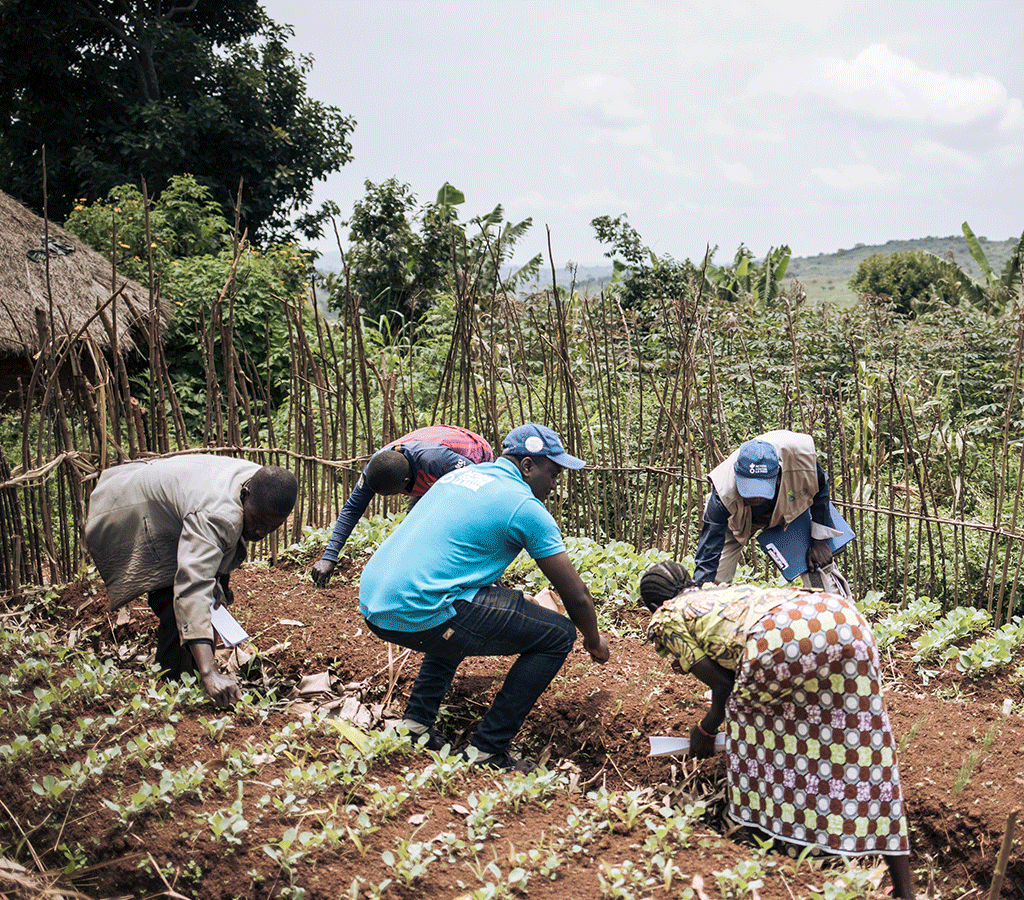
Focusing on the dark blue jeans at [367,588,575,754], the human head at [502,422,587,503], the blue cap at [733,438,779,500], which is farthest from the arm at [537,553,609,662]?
the blue cap at [733,438,779,500]

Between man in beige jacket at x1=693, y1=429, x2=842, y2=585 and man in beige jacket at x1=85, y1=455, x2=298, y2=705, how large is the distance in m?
1.71

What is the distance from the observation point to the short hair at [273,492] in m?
3.09

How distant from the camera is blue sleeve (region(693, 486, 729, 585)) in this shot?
3.47 m

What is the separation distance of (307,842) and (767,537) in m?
2.23


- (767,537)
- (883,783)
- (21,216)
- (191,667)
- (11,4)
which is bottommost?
(883,783)

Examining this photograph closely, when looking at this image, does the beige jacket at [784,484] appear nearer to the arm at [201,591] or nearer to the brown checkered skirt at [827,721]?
the brown checkered skirt at [827,721]

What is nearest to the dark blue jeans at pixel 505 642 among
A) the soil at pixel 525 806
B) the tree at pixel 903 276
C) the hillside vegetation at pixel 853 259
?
the soil at pixel 525 806

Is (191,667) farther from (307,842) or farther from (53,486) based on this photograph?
(53,486)

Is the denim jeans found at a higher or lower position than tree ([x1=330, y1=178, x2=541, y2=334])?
lower

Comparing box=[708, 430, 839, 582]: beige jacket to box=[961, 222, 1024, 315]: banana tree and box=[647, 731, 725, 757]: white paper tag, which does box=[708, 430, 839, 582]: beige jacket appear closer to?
box=[647, 731, 725, 757]: white paper tag

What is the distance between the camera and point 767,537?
143 inches

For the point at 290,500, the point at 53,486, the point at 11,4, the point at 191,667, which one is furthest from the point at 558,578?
the point at 11,4

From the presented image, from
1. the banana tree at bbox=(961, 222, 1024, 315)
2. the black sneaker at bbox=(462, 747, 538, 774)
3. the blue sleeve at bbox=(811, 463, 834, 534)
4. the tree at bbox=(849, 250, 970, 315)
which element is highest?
the tree at bbox=(849, 250, 970, 315)

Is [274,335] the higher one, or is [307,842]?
[274,335]
